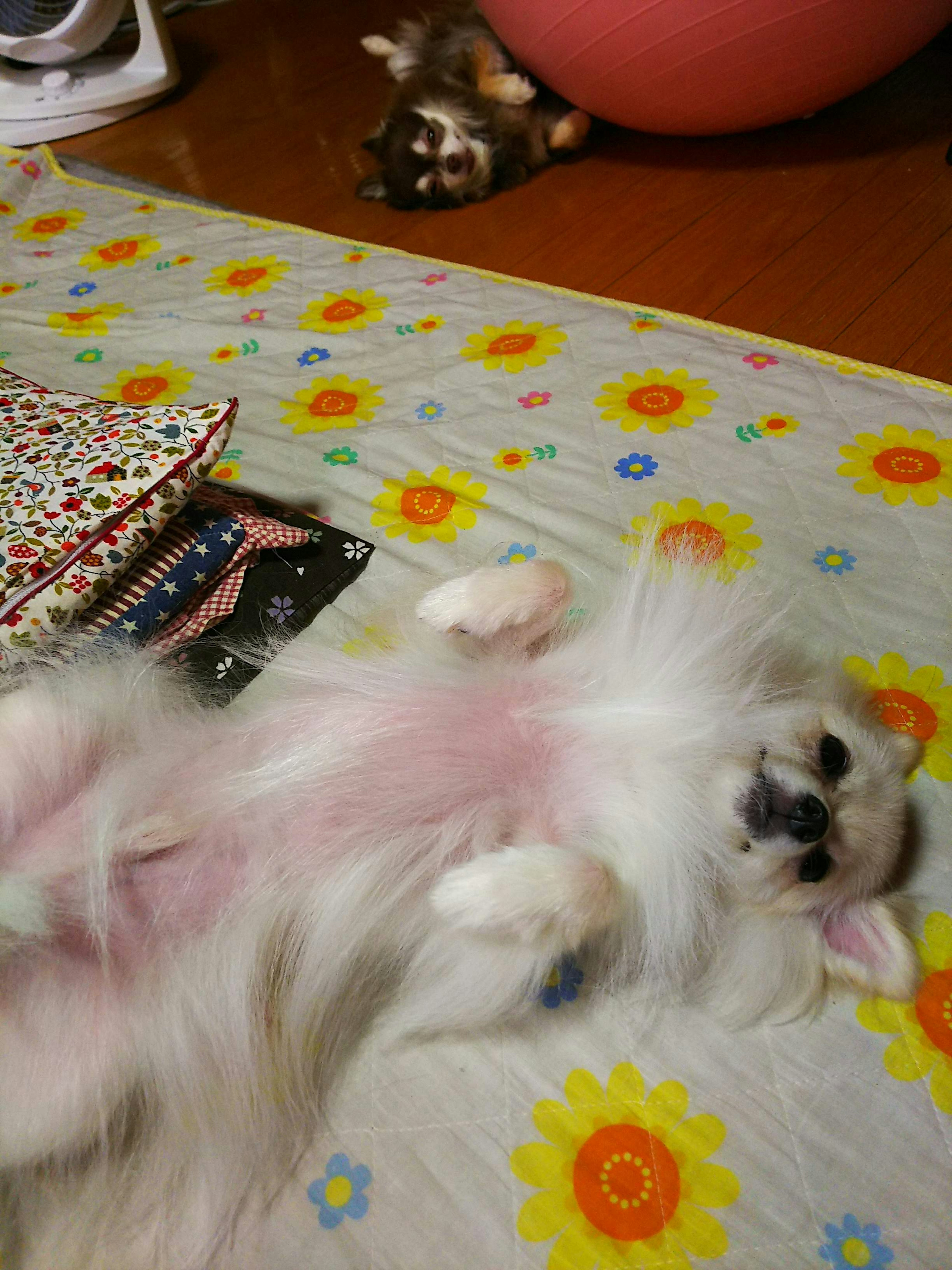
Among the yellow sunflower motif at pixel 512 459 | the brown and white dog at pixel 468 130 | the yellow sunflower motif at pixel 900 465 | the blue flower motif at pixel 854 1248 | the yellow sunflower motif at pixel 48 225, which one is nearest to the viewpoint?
the blue flower motif at pixel 854 1248

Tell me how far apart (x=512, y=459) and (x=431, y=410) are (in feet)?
0.80

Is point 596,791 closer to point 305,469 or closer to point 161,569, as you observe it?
point 161,569

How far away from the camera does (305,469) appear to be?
1.70 meters

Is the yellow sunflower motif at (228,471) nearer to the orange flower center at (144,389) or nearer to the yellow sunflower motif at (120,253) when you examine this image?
the orange flower center at (144,389)

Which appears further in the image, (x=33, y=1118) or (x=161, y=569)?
(x=161, y=569)

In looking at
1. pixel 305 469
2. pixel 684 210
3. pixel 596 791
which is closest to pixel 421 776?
pixel 596 791

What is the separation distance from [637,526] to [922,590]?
47cm

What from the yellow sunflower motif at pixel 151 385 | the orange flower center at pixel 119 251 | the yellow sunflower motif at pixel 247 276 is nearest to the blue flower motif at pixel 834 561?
the yellow sunflower motif at pixel 151 385

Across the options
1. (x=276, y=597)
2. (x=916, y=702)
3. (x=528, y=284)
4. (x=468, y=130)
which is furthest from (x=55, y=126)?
(x=916, y=702)

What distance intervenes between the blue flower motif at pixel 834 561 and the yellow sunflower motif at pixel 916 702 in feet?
0.58

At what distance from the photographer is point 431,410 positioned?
5.95 feet

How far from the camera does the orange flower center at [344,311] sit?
209 cm

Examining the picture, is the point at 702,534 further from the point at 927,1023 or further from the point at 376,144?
the point at 376,144

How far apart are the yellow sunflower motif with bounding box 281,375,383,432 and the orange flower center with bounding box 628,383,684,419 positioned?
20.9 inches
